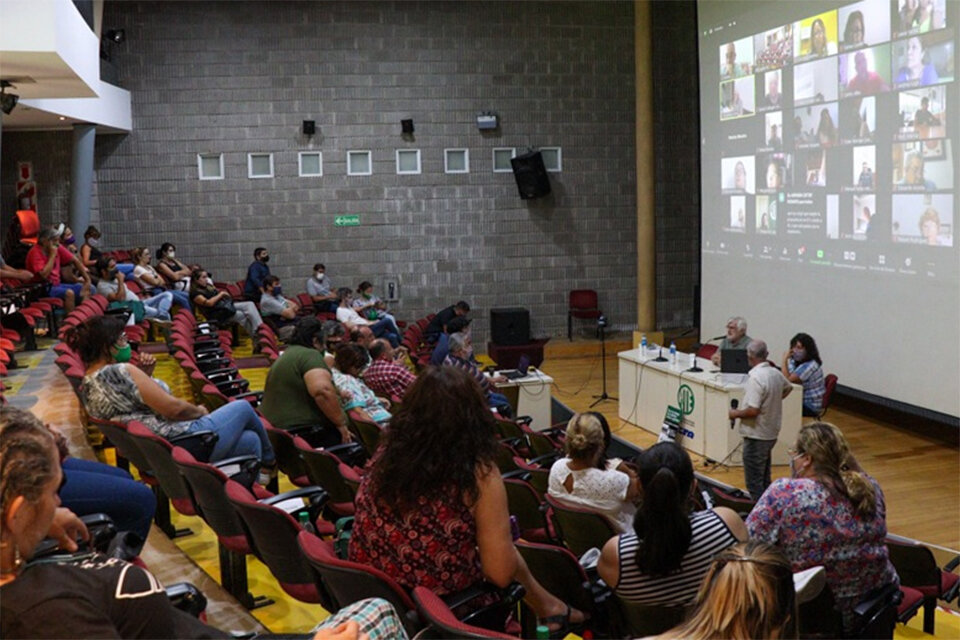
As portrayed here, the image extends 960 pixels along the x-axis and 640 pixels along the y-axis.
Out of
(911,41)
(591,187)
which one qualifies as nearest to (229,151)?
(591,187)

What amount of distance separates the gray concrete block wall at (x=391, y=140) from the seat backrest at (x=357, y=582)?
1267 centimetres

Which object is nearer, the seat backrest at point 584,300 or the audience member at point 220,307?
the audience member at point 220,307

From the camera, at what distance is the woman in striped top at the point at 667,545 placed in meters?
3.37

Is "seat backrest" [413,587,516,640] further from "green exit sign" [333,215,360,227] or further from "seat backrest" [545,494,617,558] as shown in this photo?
"green exit sign" [333,215,360,227]

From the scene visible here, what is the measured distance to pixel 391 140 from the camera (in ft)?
51.0

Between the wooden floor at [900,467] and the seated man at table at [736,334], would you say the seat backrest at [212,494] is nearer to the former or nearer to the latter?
the wooden floor at [900,467]

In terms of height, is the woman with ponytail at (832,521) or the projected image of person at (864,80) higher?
the projected image of person at (864,80)

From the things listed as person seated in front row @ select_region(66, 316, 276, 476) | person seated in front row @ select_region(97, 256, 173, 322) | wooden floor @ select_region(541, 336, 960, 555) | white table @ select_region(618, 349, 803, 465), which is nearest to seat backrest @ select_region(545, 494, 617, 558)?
person seated in front row @ select_region(66, 316, 276, 476)

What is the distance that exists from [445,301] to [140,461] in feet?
36.0

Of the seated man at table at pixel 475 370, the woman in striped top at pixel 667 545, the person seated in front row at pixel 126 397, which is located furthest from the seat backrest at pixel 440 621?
the seated man at table at pixel 475 370

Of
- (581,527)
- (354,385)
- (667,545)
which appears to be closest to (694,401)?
(354,385)

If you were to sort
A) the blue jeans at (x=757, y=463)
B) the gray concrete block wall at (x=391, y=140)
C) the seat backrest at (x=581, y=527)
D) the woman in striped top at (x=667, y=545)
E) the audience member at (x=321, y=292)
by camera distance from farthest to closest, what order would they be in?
the gray concrete block wall at (x=391, y=140) → the audience member at (x=321, y=292) → the blue jeans at (x=757, y=463) → the seat backrest at (x=581, y=527) → the woman in striped top at (x=667, y=545)

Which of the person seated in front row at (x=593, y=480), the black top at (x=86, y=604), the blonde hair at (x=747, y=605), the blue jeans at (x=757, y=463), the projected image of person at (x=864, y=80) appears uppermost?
the projected image of person at (x=864, y=80)

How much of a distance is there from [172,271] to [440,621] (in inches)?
461
